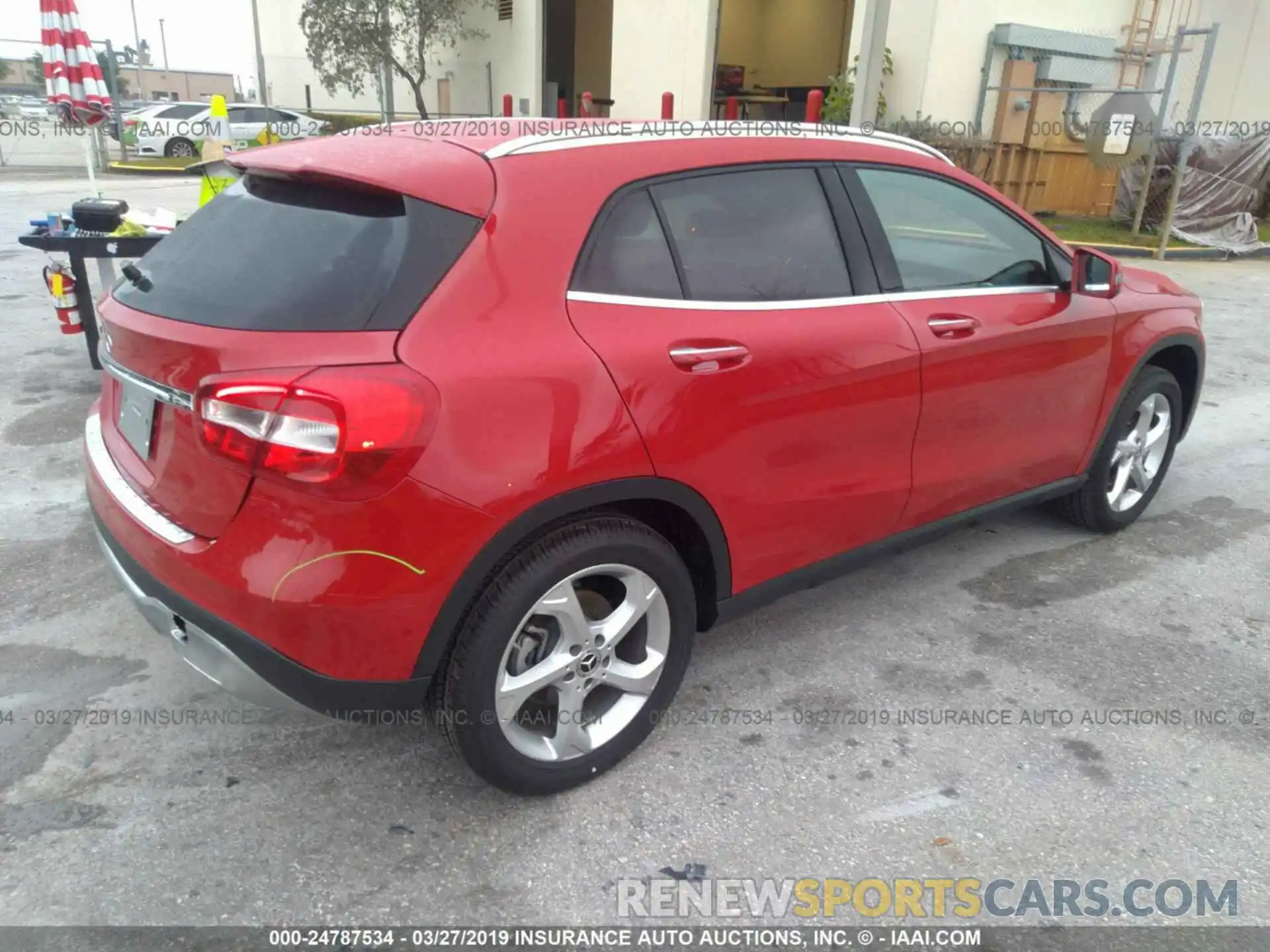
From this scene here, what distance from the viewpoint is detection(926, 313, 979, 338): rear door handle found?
3062 millimetres

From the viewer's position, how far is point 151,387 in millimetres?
2283

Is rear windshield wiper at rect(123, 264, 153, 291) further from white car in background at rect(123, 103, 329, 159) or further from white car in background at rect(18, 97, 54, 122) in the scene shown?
white car in background at rect(18, 97, 54, 122)

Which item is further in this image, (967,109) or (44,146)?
(44,146)

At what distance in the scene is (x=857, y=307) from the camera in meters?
2.89

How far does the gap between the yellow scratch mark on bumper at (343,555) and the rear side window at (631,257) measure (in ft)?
2.63

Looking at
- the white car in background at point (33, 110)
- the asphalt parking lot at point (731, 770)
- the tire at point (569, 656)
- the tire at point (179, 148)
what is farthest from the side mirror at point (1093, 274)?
the white car in background at point (33, 110)

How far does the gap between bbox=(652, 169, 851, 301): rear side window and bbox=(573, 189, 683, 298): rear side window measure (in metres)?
0.05

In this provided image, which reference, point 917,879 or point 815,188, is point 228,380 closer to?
point 815,188

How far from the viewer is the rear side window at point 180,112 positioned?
23.5 meters

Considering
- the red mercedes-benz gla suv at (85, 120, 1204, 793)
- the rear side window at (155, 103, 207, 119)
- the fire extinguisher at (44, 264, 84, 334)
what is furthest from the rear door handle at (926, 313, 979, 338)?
the rear side window at (155, 103, 207, 119)

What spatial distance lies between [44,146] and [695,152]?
94.1ft

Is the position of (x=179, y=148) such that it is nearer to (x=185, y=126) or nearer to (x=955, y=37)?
Answer: (x=185, y=126)

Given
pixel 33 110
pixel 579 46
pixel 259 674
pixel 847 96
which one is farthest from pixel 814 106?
pixel 33 110

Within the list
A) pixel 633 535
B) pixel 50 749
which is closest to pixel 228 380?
pixel 633 535
